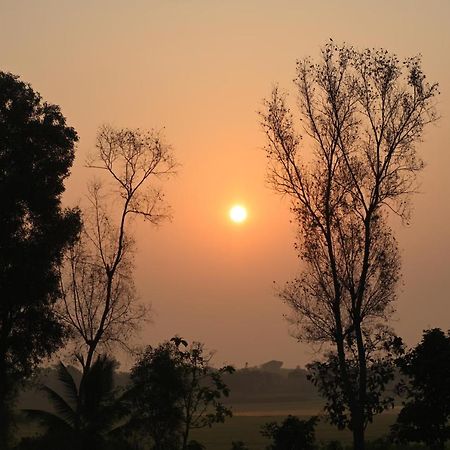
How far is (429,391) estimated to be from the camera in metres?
28.1

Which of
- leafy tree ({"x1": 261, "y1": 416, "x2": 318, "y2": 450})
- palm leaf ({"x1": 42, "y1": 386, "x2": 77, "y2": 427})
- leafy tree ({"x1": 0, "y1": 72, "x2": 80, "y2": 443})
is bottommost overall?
leafy tree ({"x1": 261, "y1": 416, "x2": 318, "y2": 450})

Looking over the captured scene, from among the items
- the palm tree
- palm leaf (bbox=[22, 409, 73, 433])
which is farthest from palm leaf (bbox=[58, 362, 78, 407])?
palm leaf (bbox=[22, 409, 73, 433])

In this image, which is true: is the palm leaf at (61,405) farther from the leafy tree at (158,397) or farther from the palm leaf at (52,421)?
the leafy tree at (158,397)

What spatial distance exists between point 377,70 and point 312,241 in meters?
7.25

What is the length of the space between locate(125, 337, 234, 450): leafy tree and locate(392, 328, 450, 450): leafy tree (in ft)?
24.0

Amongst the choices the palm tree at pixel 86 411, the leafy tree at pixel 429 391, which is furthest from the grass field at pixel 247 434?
the palm tree at pixel 86 411

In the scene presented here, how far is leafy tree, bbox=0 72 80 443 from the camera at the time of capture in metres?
30.0

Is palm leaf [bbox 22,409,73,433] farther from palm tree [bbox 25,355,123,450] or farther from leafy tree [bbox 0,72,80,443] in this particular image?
leafy tree [bbox 0,72,80,443]

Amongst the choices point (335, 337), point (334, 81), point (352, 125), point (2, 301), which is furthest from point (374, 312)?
point (2, 301)

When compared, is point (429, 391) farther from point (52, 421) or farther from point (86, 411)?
point (52, 421)

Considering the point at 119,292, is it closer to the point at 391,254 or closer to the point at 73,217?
the point at 73,217

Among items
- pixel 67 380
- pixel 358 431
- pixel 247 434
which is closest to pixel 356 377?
pixel 358 431

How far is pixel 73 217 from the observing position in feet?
106

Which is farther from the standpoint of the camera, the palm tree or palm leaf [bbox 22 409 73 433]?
the palm tree
